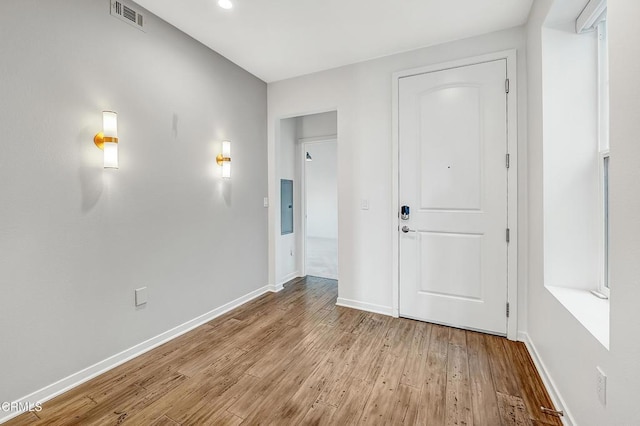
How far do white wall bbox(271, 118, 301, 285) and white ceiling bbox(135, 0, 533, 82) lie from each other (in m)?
1.23

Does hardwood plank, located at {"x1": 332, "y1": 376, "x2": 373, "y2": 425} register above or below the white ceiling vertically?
below

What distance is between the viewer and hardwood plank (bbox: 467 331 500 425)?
1.58 meters

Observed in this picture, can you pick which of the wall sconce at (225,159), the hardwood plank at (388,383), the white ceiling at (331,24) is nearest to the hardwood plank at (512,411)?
the hardwood plank at (388,383)

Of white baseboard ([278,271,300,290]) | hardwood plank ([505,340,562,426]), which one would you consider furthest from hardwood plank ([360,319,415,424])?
white baseboard ([278,271,300,290])

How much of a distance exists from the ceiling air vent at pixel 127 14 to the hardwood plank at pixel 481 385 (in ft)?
11.7

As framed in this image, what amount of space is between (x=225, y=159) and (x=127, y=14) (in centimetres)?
133

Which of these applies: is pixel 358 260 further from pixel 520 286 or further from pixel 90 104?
pixel 90 104

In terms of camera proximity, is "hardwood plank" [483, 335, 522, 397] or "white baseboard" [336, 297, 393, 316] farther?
"white baseboard" [336, 297, 393, 316]

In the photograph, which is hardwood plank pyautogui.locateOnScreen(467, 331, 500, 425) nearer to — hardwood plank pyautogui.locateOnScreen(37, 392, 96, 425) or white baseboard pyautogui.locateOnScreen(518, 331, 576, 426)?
white baseboard pyautogui.locateOnScreen(518, 331, 576, 426)

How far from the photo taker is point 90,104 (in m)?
1.94

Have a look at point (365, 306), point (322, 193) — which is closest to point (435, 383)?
point (365, 306)

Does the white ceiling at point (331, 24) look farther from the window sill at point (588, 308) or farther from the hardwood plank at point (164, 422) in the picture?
the hardwood plank at point (164, 422)

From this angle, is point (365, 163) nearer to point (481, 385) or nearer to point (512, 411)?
point (481, 385)

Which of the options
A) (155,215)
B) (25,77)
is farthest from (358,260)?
(25,77)
